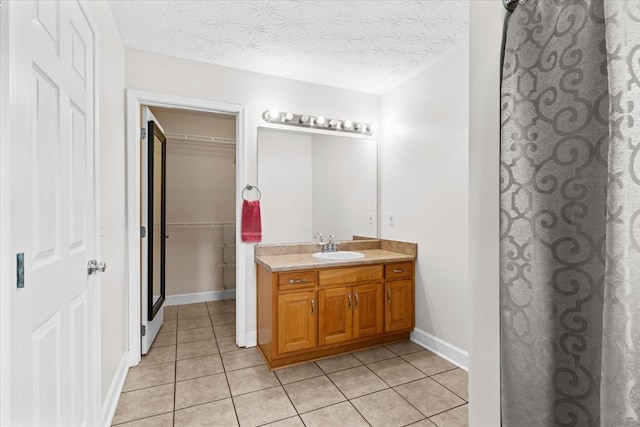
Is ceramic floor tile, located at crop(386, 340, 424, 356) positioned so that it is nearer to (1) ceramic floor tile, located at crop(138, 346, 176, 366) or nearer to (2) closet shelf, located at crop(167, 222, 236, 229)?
(1) ceramic floor tile, located at crop(138, 346, 176, 366)

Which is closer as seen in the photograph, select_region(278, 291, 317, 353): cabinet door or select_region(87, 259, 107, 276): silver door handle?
select_region(87, 259, 107, 276): silver door handle

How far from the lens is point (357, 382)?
7.49ft

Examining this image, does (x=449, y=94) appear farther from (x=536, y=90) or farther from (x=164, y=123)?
(x=164, y=123)

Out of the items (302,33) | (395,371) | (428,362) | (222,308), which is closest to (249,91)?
(302,33)

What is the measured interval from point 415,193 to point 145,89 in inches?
97.9

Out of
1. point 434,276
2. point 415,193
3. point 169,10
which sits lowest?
point 434,276

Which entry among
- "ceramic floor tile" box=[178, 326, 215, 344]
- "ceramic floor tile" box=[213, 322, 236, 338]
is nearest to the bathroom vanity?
"ceramic floor tile" box=[213, 322, 236, 338]

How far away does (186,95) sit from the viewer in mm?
2695

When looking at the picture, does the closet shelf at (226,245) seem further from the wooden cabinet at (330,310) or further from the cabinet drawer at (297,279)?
the cabinet drawer at (297,279)

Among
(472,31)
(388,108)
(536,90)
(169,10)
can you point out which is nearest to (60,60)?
(169,10)

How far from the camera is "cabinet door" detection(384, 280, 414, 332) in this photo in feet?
9.36

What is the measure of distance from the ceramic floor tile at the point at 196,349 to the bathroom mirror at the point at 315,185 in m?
1.06

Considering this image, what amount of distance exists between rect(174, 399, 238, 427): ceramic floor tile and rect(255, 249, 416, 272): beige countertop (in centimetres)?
92

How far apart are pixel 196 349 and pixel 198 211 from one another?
1900mm
